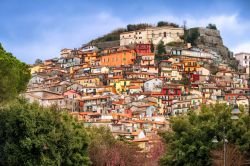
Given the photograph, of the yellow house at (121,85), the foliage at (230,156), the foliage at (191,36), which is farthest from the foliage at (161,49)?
the foliage at (230,156)

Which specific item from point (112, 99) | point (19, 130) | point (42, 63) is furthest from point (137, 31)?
point (19, 130)

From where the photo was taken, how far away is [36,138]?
30.5 meters

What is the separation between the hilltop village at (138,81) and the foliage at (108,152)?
16.9 m

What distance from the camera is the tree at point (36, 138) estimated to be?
30453 millimetres

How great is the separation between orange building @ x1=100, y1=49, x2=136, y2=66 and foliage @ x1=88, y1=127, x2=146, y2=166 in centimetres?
6496

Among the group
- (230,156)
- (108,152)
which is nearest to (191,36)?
(108,152)

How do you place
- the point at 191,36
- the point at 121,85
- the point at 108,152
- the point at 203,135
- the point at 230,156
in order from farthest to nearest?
the point at 191,36 < the point at 121,85 < the point at 108,152 < the point at 203,135 < the point at 230,156

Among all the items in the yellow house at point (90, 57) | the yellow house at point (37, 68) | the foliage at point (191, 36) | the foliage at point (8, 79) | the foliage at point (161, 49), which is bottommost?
the foliage at point (8, 79)

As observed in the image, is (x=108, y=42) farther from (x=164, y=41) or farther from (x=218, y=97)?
(x=218, y=97)

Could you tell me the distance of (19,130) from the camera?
31094mm

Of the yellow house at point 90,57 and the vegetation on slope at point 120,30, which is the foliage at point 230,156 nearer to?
the yellow house at point 90,57

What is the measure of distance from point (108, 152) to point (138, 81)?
59.2 meters

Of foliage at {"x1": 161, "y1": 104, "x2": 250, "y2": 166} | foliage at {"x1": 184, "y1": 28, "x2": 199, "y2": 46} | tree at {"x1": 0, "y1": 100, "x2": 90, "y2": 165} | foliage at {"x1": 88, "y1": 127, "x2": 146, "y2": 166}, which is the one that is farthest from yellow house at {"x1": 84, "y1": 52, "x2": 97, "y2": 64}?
foliage at {"x1": 161, "y1": 104, "x2": 250, "y2": 166}

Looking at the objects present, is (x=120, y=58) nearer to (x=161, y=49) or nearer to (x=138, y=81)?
(x=161, y=49)
